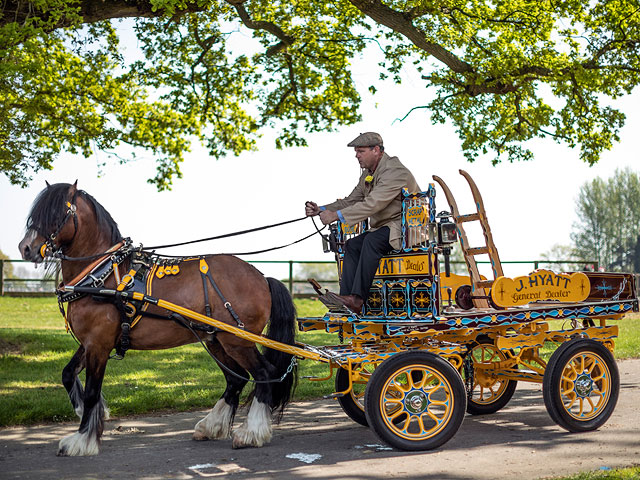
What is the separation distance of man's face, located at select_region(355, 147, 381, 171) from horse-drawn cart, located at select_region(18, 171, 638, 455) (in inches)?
25.5

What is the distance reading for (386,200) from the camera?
22.2 ft

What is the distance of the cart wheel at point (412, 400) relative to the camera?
615cm

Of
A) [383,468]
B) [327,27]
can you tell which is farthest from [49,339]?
[383,468]

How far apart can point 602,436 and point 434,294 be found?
2.22m

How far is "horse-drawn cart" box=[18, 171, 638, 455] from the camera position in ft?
20.8

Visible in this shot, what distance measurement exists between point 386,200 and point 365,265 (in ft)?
2.12

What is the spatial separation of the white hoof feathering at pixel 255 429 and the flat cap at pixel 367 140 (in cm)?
269

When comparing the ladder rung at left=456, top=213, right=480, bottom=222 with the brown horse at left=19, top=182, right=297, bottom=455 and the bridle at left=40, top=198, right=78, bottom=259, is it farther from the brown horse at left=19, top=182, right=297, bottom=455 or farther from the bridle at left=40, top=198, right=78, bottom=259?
the bridle at left=40, top=198, right=78, bottom=259

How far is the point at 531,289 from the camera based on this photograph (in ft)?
23.2

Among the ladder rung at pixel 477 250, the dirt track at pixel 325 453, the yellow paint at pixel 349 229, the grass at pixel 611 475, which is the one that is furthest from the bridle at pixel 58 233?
the grass at pixel 611 475

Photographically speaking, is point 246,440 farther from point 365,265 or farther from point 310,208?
point 310,208

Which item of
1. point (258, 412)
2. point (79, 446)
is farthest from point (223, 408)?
point (79, 446)

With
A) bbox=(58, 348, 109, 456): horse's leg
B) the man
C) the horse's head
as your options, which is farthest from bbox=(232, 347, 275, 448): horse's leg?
the horse's head

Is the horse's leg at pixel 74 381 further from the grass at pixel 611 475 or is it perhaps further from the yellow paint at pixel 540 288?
the grass at pixel 611 475
